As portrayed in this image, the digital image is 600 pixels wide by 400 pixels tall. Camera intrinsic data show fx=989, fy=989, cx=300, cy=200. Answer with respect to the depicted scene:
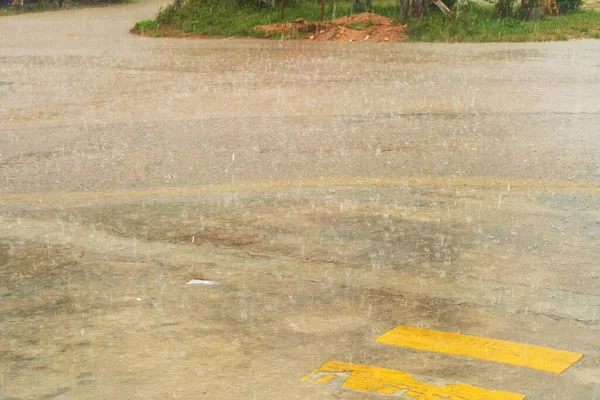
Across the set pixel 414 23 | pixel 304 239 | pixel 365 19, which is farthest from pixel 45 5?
pixel 304 239

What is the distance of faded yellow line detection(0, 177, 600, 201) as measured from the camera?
837 cm

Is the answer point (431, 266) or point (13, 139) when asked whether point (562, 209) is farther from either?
point (13, 139)

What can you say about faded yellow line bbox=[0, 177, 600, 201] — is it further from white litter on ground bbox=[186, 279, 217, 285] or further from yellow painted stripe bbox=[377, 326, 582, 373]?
yellow painted stripe bbox=[377, 326, 582, 373]

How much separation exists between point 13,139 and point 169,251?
184 inches

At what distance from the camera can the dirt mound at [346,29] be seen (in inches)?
778

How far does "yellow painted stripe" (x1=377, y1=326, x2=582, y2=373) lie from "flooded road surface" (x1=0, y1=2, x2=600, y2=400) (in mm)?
14

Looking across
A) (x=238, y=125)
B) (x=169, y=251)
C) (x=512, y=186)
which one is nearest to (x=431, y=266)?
(x=169, y=251)

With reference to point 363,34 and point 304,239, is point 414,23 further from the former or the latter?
point 304,239

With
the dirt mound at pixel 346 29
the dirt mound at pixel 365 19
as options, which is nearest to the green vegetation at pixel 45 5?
the dirt mound at pixel 346 29

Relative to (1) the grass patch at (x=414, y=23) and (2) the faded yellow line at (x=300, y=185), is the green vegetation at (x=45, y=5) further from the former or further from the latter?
(2) the faded yellow line at (x=300, y=185)

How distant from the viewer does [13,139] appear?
10.7 meters

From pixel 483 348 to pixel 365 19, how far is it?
16.8m

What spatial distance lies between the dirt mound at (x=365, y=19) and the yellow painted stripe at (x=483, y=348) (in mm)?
16097

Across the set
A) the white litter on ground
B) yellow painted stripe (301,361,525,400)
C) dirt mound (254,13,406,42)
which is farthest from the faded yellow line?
dirt mound (254,13,406,42)
